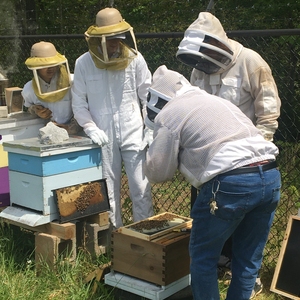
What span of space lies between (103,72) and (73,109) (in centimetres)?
35

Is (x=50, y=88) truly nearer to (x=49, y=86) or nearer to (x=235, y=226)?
(x=49, y=86)

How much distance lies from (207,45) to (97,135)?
1.05 meters

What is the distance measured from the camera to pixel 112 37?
11.6 feet

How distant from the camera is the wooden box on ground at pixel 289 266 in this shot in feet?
10.6

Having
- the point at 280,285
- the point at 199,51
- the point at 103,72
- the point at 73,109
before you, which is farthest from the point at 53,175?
the point at 280,285

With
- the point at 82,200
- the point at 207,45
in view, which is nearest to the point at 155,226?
the point at 82,200

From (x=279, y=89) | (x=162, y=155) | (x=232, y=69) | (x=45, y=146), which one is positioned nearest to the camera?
(x=162, y=155)

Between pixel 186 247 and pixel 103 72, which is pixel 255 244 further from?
pixel 103 72

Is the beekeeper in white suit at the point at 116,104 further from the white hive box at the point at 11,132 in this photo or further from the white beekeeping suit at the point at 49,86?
the white hive box at the point at 11,132

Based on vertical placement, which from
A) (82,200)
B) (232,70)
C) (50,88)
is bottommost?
(82,200)

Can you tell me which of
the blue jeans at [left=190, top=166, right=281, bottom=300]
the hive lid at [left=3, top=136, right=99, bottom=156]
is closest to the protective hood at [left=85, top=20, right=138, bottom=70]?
the hive lid at [left=3, top=136, right=99, bottom=156]

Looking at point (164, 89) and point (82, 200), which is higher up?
point (164, 89)

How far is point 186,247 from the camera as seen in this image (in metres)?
3.17

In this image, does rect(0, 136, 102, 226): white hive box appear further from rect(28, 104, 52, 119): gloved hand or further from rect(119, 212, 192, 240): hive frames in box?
rect(119, 212, 192, 240): hive frames in box
